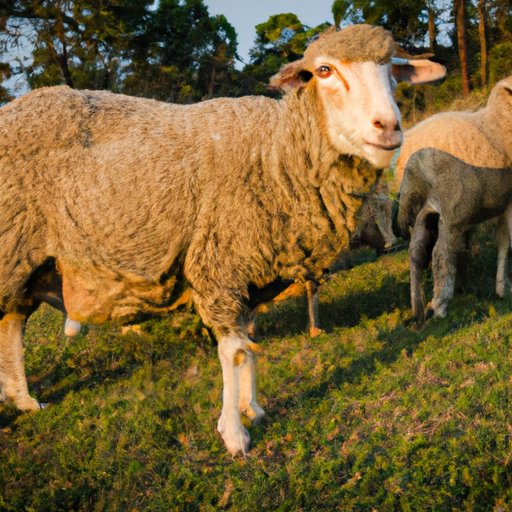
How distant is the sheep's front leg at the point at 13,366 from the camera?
525cm

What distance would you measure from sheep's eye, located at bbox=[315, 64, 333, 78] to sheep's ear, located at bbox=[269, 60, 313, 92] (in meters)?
0.12

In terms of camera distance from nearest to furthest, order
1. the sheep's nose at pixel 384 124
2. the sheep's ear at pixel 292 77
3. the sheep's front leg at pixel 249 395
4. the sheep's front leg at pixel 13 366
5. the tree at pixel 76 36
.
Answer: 1. the sheep's nose at pixel 384 124
2. the sheep's ear at pixel 292 77
3. the sheep's front leg at pixel 249 395
4. the sheep's front leg at pixel 13 366
5. the tree at pixel 76 36

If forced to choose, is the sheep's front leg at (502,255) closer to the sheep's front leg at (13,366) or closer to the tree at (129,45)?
the sheep's front leg at (13,366)

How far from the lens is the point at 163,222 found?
4383 mm

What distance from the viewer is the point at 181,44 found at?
72.8 ft

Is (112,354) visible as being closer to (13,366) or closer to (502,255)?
(13,366)

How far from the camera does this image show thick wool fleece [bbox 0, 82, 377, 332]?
4273mm

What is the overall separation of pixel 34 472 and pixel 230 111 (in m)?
2.54

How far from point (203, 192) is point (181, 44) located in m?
19.0

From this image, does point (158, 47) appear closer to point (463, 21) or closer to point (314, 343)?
point (463, 21)

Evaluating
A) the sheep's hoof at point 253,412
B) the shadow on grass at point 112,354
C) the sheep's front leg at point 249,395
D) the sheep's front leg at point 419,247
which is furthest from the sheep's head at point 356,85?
the sheep's front leg at point 419,247

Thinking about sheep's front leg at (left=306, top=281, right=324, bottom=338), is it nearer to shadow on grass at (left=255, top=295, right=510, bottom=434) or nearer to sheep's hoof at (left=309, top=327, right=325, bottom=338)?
sheep's hoof at (left=309, top=327, right=325, bottom=338)

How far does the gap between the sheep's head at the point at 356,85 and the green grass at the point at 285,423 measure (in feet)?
5.44

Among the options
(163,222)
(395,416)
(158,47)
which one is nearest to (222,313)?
(163,222)
